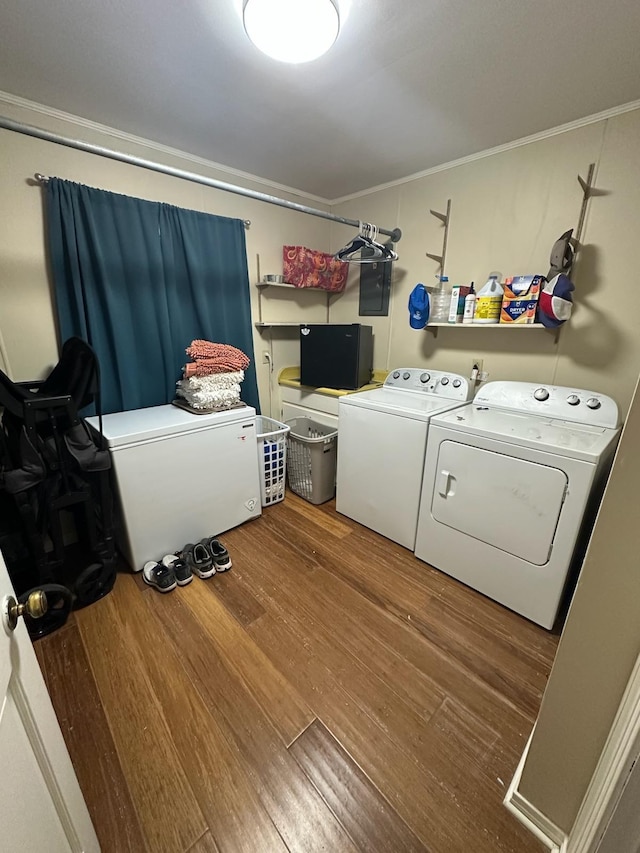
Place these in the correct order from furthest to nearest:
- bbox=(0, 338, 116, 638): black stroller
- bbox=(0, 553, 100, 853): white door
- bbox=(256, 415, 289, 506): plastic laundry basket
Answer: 1. bbox=(256, 415, 289, 506): plastic laundry basket
2. bbox=(0, 338, 116, 638): black stroller
3. bbox=(0, 553, 100, 853): white door

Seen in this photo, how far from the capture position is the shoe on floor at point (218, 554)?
1921mm

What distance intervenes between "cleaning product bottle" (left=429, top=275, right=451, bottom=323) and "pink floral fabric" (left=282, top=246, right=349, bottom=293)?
928 mm

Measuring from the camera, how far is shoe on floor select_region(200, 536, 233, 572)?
192 cm

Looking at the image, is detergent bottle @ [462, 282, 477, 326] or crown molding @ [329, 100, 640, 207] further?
detergent bottle @ [462, 282, 477, 326]

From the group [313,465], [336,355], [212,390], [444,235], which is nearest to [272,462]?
[313,465]

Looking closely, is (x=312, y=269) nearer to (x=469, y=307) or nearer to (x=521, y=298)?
(x=469, y=307)

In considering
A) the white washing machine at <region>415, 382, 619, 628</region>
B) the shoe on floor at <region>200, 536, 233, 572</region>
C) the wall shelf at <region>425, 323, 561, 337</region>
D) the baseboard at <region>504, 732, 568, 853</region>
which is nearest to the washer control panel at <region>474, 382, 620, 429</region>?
the white washing machine at <region>415, 382, 619, 628</region>

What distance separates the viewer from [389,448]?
6.72 feet

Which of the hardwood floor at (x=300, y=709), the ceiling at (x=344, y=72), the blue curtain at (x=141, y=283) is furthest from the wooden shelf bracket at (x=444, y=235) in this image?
the hardwood floor at (x=300, y=709)

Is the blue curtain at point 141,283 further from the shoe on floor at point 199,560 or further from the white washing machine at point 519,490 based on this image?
the white washing machine at point 519,490

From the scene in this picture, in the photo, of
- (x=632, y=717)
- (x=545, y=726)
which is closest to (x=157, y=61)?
(x=632, y=717)

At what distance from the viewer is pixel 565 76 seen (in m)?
1.45

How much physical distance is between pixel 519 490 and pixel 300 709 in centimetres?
128

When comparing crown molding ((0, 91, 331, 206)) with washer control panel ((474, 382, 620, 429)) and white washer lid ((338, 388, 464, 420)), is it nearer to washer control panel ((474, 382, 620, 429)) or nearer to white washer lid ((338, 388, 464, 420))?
white washer lid ((338, 388, 464, 420))
